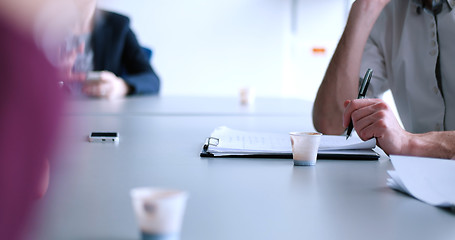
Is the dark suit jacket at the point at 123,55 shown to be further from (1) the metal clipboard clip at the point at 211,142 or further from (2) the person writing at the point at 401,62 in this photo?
(1) the metal clipboard clip at the point at 211,142

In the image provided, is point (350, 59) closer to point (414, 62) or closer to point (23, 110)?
point (414, 62)

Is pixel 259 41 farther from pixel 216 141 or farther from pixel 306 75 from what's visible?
pixel 216 141

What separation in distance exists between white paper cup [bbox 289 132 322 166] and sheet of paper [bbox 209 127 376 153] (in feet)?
0.27

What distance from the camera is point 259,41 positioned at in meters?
5.50

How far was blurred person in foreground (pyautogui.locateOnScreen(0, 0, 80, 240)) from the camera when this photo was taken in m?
0.19

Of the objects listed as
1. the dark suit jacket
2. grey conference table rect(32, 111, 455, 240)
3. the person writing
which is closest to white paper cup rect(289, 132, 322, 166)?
grey conference table rect(32, 111, 455, 240)

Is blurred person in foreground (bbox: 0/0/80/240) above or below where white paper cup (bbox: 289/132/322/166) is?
above

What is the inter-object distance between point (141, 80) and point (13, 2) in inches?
117

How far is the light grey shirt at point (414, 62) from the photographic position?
1499 millimetres

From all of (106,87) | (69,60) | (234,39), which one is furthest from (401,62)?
(234,39)

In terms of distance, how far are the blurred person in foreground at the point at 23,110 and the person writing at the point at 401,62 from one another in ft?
4.41

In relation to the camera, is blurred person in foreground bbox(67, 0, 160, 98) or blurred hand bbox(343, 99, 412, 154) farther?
blurred person in foreground bbox(67, 0, 160, 98)

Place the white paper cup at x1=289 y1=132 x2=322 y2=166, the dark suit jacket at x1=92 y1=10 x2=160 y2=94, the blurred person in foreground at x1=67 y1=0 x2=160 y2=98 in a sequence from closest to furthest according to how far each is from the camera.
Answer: the white paper cup at x1=289 y1=132 x2=322 y2=166, the blurred person in foreground at x1=67 y1=0 x2=160 y2=98, the dark suit jacket at x1=92 y1=10 x2=160 y2=94

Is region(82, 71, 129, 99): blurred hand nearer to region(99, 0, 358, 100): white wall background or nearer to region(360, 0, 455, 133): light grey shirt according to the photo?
region(360, 0, 455, 133): light grey shirt
